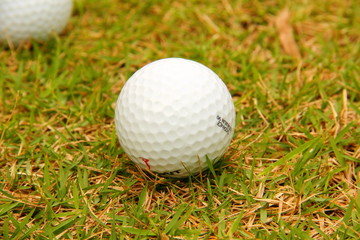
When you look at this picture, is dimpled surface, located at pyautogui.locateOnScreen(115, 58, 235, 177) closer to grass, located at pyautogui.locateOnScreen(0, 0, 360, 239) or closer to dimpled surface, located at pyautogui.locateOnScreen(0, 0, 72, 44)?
grass, located at pyautogui.locateOnScreen(0, 0, 360, 239)

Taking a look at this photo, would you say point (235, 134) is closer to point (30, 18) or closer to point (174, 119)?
point (174, 119)

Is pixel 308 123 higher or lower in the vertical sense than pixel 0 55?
lower

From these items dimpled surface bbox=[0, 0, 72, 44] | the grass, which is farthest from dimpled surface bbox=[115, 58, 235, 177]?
dimpled surface bbox=[0, 0, 72, 44]

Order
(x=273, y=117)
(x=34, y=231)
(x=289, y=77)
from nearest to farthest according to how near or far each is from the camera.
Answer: (x=34, y=231) → (x=273, y=117) → (x=289, y=77)

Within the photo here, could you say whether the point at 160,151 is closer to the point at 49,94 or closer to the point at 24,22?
the point at 49,94

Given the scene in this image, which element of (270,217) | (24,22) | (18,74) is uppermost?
(24,22)

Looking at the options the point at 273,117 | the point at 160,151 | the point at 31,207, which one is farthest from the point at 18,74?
the point at 273,117
